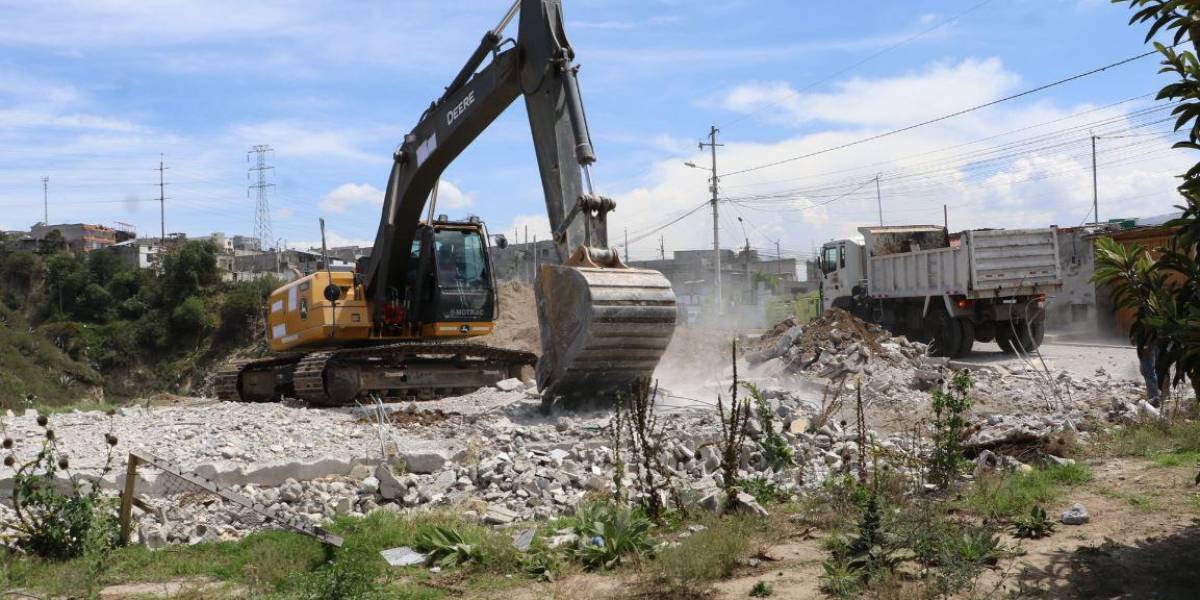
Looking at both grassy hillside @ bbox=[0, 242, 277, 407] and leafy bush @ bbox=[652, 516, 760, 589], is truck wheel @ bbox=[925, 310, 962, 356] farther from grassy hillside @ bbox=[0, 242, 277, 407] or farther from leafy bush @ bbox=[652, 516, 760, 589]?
grassy hillside @ bbox=[0, 242, 277, 407]

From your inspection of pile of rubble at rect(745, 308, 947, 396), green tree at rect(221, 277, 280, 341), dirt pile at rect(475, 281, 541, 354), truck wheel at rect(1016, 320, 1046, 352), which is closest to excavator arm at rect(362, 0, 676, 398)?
pile of rubble at rect(745, 308, 947, 396)

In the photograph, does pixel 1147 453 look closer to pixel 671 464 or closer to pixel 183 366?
pixel 671 464

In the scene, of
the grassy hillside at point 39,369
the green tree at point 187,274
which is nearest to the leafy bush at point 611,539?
the grassy hillside at point 39,369

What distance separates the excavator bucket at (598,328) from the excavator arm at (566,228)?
0.01 metres

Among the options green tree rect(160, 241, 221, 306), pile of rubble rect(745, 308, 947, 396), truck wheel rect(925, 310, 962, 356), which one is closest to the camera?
pile of rubble rect(745, 308, 947, 396)

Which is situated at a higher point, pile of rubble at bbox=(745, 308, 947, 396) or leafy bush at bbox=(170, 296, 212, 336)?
leafy bush at bbox=(170, 296, 212, 336)

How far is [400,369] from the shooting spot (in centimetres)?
1452

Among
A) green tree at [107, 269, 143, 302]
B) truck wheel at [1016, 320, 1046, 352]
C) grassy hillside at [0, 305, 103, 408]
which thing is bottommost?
grassy hillside at [0, 305, 103, 408]

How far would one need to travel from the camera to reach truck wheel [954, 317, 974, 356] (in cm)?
2030

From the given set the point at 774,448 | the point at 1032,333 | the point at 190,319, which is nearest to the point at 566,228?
the point at 774,448

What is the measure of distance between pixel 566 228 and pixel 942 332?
12.5 metres

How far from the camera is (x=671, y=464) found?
8.08 metres

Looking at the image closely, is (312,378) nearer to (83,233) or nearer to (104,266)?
(104,266)

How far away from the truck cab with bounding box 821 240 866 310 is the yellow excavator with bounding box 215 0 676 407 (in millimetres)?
11204
